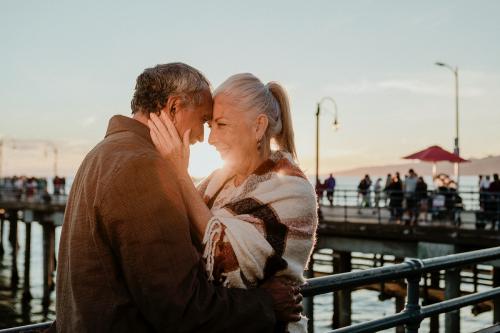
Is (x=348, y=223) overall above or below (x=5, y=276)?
above

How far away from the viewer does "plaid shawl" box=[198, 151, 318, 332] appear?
85.0 inches

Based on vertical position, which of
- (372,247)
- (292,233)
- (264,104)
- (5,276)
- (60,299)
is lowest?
(5,276)

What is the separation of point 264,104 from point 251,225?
0.59 meters

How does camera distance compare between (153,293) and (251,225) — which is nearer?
(153,293)

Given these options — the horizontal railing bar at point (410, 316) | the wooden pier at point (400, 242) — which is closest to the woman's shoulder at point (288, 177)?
the horizontal railing bar at point (410, 316)

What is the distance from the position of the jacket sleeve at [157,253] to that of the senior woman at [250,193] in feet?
0.70

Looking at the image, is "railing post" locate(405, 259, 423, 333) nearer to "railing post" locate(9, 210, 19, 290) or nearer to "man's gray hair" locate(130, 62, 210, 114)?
"man's gray hair" locate(130, 62, 210, 114)

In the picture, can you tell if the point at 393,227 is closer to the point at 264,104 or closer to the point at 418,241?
the point at 418,241

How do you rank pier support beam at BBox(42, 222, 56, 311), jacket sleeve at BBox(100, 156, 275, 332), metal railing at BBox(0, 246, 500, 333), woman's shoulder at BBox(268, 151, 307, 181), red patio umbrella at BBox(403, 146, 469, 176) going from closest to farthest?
jacket sleeve at BBox(100, 156, 275, 332)
woman's shoulder at BBox(268, 151, 307, 181)
metal railing at BBox(0, 246, 500, 333)
red patio umbrella at BBox(403, 146, 469, 176)
pier support beam at BBox(42, 222, 56, 311)

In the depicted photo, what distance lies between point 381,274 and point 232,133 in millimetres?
1021

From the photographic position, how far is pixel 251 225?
7.25ft

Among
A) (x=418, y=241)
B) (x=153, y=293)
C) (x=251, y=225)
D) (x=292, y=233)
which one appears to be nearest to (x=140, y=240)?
(x=153, y=293)

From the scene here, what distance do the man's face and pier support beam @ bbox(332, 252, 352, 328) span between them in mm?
15178

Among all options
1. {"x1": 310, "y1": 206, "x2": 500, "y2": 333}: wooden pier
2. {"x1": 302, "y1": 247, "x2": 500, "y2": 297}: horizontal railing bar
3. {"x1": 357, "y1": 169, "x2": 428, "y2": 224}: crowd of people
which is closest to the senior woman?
{"x1": 302, "y1": 247, "x2": 500, "y2": 297}: horizontal railing bar
